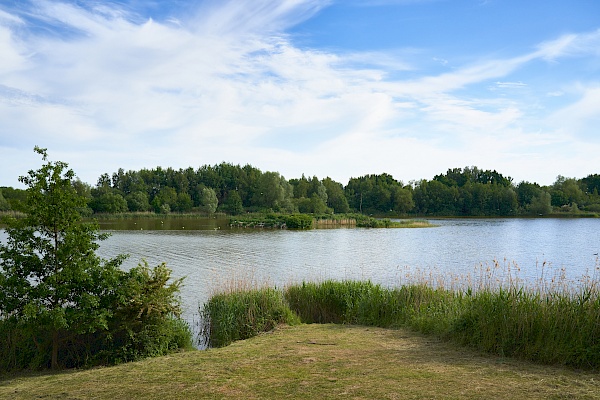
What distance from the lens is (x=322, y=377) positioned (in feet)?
20.7

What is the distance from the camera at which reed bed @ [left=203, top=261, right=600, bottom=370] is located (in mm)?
7094

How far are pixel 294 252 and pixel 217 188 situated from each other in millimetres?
83645

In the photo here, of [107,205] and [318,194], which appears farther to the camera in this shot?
[318,194]

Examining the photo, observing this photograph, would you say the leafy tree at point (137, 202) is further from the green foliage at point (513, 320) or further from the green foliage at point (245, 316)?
the green foliage at point (513, 320)

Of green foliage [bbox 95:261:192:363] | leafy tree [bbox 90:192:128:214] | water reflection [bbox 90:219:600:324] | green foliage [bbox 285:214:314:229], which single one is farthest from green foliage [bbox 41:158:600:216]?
green foliage [bbox 95:261:192:363]

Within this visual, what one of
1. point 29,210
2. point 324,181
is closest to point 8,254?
point 29,210

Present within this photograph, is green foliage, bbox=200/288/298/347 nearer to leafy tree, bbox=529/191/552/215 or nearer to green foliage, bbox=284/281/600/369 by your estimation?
green foliage, bbox=284/281/600/369

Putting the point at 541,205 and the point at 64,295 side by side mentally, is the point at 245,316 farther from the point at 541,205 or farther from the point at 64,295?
the point at 541,205

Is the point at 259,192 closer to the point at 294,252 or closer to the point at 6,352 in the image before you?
the point at 294,252

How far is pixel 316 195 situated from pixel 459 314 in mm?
89288

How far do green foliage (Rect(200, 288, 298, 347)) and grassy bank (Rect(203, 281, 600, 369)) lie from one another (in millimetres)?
23

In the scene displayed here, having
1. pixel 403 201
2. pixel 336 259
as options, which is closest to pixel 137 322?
pixel 336 259

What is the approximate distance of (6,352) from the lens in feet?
26.1

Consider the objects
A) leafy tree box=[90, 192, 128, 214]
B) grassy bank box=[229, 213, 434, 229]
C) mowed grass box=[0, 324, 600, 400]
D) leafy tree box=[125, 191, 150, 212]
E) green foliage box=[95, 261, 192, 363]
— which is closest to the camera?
mowed grass box=[0, 324, 600, 400]
